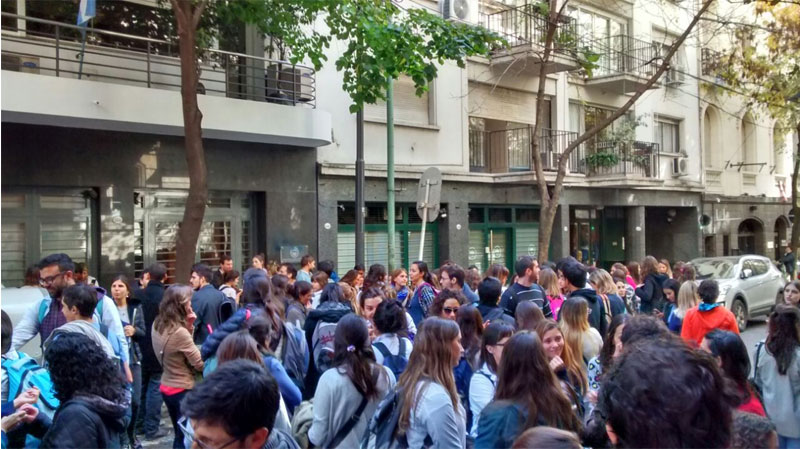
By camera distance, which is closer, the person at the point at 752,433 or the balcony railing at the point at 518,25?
the person at the point at 752,433

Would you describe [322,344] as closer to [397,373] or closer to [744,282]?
[397,373]

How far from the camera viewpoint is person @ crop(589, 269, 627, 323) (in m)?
7.49

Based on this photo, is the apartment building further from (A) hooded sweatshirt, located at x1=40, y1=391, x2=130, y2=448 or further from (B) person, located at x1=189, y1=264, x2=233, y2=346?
(A) hooded sweatshirt, located at x1=40, y1=391, x2=130, y2=448

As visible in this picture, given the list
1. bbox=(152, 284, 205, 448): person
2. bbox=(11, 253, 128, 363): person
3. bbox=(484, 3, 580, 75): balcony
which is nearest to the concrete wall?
bbox=(11, 253, 128, 363): person

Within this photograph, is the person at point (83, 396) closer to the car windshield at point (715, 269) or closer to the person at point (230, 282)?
the person at point (230, 282)

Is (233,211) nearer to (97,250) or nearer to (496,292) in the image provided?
(97,250)

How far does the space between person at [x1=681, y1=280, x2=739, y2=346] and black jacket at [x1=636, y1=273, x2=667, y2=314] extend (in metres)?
3.42

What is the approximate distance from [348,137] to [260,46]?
2823 millimetres

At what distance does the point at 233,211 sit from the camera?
14.0m

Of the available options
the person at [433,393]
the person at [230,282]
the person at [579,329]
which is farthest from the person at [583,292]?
the person at [230,282]

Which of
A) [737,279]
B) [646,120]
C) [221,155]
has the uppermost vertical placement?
[646,120]

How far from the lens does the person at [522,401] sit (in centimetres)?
345

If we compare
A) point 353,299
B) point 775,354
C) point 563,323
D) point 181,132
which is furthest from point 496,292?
point 181,132

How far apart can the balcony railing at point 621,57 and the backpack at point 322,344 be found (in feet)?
56.7
